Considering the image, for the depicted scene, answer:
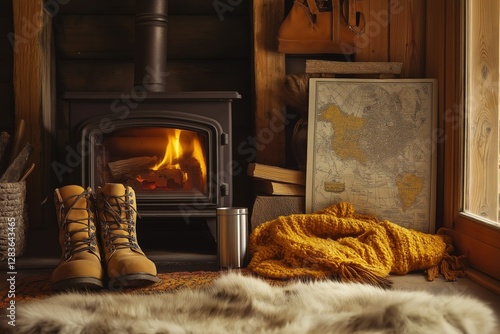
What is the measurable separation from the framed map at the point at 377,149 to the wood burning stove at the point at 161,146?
0.40m

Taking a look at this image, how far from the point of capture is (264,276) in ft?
7.48

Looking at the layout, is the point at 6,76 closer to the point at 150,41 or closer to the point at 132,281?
the point at 150,41

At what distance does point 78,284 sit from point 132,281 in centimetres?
16

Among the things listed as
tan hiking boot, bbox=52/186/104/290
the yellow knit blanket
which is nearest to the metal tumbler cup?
the yellow knit blanket

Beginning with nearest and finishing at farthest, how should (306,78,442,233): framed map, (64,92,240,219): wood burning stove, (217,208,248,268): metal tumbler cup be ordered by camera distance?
(217,208,248,268): metal tumbler cup → (64,92,240,219): wood burning stove → (306,78,442,233): framed map

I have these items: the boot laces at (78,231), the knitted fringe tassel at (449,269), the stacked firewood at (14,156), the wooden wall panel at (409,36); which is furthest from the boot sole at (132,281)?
the wooden wall panel at (409,36)

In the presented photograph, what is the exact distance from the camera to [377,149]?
2740 mm

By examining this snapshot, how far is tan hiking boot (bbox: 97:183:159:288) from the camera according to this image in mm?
2070

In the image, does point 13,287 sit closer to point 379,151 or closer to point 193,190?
point 193,190

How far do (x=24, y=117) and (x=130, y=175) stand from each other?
690 mm

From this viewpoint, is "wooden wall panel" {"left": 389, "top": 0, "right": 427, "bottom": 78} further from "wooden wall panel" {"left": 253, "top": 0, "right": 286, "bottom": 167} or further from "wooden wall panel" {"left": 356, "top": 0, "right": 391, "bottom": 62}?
"wooden wall panel" {"left": 253, "top": 0, "right": 286, "bottom": 167}

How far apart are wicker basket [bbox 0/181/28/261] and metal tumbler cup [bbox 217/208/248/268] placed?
765mm

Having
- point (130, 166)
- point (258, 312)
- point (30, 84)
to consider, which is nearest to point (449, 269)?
point (258, 312)

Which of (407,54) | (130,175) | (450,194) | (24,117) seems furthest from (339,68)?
(24,117)
